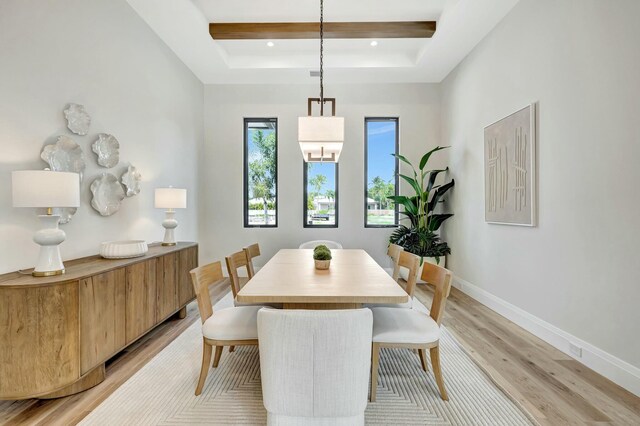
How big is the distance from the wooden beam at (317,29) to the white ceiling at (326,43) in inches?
2.5

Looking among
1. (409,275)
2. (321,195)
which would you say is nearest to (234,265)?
(409,275)

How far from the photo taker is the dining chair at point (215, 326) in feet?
6.00

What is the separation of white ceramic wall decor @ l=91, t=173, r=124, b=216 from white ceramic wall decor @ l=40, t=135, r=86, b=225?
0.20 m

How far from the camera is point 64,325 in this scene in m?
1.79

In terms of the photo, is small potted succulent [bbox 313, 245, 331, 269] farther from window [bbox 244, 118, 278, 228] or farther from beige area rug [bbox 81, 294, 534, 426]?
window [bbox 244, 118, 278, 228]

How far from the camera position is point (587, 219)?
226cm

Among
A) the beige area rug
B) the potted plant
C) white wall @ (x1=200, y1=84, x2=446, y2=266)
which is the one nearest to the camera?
the beige area rug

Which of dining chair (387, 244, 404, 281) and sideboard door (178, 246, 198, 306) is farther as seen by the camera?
sideboard door (178, 246, 198, 306)

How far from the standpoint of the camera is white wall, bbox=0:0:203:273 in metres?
1.99

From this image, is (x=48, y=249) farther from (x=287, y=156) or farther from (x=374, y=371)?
(x=287, y=156)

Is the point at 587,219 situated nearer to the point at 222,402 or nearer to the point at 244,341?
the point at 244,341

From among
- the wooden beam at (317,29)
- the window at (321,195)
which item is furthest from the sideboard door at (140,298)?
Result: the wooden beam at (317,29)

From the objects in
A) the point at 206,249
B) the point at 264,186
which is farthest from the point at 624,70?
the point at 206,249

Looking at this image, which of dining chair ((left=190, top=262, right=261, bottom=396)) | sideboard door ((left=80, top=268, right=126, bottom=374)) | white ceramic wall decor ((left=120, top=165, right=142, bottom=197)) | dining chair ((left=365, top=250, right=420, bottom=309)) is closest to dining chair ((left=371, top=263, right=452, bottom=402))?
dining chair ((left=365, top=250, right=420, bottom=309))
